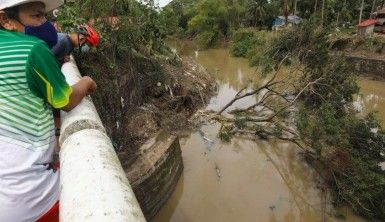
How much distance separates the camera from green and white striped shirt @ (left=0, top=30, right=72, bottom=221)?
176 centimetres

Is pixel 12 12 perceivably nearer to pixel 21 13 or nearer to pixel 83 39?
pixel 21 13

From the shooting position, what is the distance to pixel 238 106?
601 inches

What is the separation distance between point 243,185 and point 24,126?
26.3ft

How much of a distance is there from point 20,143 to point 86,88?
26.5 inches

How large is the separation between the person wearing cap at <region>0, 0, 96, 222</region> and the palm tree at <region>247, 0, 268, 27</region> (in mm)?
38620

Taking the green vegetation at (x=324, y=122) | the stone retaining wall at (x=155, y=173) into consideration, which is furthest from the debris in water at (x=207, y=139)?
the stone retaining wall at (x=155, y=173)

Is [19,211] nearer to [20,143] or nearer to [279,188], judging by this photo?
[20,143]

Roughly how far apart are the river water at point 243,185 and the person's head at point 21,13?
257 inches

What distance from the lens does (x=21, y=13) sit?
1.99 m

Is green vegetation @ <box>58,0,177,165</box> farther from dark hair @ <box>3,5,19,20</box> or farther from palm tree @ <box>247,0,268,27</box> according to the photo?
palm tree @ <box>247,0,268,27</box>

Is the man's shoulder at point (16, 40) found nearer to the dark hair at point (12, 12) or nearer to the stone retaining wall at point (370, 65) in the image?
the dark hair at point (12, 12)

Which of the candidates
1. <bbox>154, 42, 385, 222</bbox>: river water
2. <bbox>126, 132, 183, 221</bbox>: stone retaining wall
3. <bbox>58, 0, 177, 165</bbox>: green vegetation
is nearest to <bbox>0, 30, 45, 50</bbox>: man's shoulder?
<bbox>58, 0, 177, 165</bbox>: green vegetation

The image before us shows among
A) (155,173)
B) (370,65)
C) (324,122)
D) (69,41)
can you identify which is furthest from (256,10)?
(69,41)

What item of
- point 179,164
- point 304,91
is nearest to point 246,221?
point 179,164
